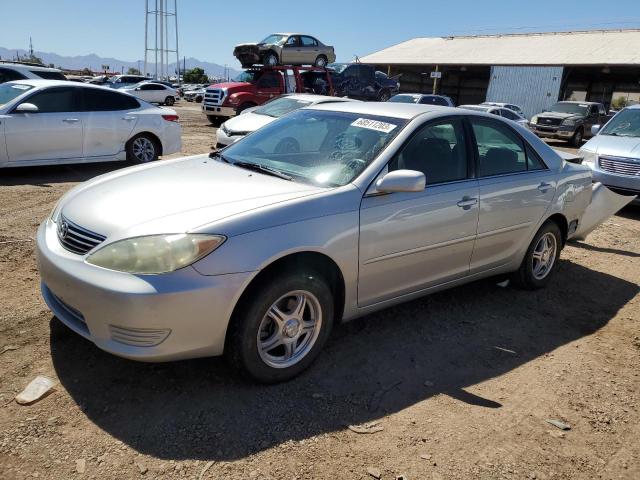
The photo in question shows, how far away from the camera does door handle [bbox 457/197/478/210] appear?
3938mm

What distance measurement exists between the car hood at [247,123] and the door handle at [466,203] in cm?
700

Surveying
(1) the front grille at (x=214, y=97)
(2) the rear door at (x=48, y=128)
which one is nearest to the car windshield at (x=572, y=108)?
(1) the front grille at (x=214, y=97)

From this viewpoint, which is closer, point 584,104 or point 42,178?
point 42,178

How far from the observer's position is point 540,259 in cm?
506

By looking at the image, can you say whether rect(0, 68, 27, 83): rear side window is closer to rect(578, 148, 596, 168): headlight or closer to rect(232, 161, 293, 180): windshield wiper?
rect(232, 161, 293, 180): windshield wiper

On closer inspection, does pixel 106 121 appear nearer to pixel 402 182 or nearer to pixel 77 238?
pixel 77 238

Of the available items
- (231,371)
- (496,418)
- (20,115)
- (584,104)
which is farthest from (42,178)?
(584,104)

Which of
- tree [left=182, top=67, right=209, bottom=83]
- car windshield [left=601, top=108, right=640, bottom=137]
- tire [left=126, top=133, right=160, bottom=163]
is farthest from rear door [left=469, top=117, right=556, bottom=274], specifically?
tree [left=182, top=67, right=209, bottom=83]

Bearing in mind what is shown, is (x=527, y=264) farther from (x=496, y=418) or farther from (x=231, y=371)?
(x=231, y=371)

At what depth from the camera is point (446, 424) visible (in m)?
2.96

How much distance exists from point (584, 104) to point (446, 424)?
2320 cm

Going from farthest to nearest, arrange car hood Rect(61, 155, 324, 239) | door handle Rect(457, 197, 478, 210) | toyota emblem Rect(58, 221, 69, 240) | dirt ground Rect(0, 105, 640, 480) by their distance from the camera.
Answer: door handle Rect(457, 197, 478, 210)
toyota emblem Rect(58, 221, 69, 240)
car hood Rect(61, 155, 324, 239)
dirt ground Rect(0, 105, 640, 480)

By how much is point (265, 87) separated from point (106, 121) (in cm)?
943

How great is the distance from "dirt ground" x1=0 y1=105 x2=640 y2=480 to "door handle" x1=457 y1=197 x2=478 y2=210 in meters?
0.95
